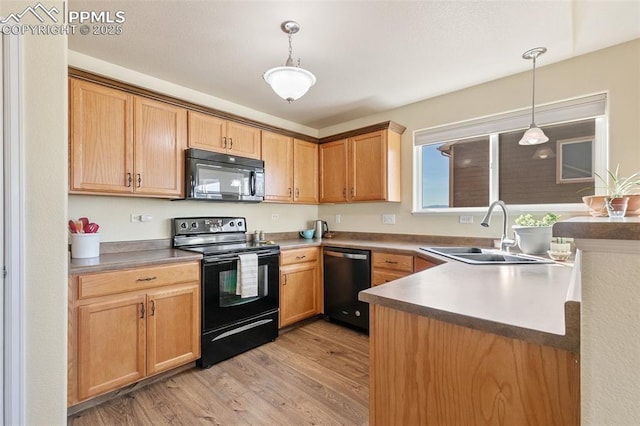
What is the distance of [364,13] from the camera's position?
1748mm

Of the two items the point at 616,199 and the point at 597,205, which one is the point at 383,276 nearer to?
the point at 597,205

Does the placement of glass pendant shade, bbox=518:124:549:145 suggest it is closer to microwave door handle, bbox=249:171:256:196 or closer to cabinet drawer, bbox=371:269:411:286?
cabinet drawer, bbox=371:269:411:286

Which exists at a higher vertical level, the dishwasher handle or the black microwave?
the black microwave

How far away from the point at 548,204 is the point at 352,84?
6.53ft

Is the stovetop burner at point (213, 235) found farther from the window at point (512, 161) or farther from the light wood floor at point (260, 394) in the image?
the window at point (512, 161)

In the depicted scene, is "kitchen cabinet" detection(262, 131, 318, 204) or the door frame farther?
"kitchen cabinet" detection(262, 131, 318, 204)

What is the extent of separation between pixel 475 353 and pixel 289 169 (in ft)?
9.22

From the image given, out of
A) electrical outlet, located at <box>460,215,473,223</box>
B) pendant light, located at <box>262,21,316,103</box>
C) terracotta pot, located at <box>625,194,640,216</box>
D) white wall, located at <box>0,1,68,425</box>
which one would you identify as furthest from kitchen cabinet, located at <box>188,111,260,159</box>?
terracotta pot, located at <box>625,194,640,216</box>

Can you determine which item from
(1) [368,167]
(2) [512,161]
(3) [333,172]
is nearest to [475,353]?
(2) [512,161]

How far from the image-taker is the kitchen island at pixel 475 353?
733 mm

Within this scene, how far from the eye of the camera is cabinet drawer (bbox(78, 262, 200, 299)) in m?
1.74

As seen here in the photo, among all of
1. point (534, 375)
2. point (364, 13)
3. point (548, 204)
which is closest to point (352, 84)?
point (364, 13)

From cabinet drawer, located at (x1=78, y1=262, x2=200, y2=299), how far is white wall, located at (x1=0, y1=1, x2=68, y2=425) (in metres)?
0.48

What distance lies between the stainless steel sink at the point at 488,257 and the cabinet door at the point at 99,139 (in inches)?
97.1
